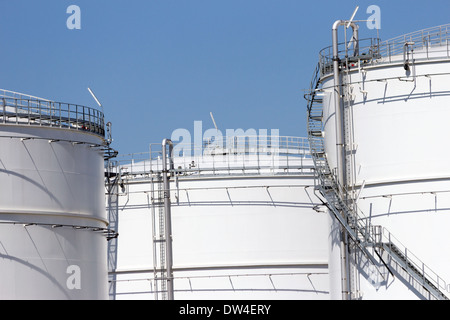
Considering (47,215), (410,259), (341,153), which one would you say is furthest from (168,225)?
(410,259)

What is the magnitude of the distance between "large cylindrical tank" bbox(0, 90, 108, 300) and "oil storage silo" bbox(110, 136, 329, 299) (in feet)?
25.5

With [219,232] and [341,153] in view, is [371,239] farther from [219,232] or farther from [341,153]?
[219,232]

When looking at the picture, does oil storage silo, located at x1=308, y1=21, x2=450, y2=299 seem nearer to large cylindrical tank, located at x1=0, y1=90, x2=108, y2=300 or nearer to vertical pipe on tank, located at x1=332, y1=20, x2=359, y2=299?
vertical pipe on tank, located at x1=332, y1=20, x2=359, y2=299

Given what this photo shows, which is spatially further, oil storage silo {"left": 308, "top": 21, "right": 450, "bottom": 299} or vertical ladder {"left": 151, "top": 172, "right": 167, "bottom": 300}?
vertical ladder {"left": 151, "top": 172, "right": 167, "bottom": 300}

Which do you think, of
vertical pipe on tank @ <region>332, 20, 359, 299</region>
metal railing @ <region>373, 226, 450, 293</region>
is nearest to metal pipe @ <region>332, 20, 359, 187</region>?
vertical pipe on tank @ <region>332, 20, 359, 299</region>

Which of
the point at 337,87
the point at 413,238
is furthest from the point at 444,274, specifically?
the point at 337,87

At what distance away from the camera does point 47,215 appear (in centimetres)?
3097

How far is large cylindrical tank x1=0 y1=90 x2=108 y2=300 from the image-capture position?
30.1m

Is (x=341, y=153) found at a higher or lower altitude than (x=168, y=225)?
higher

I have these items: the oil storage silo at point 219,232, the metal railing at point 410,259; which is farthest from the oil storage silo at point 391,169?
the oil storage silo at point 219,232

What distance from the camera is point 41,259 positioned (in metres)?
30.5

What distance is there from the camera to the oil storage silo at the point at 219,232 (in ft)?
133

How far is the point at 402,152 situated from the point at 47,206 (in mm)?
10119

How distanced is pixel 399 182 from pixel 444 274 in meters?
2.88
